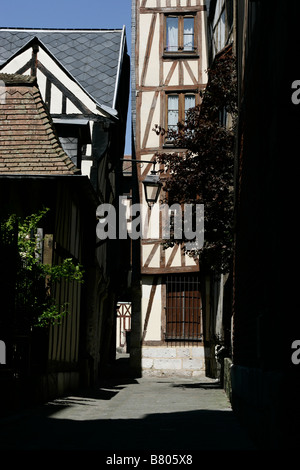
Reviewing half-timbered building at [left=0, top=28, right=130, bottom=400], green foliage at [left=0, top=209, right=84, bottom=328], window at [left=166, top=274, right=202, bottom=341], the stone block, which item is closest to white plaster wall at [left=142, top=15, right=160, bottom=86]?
half-timbered building at [left=0, top=28, right=130, bottom=400]

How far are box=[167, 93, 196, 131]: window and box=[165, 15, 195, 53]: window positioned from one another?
4.73 feet

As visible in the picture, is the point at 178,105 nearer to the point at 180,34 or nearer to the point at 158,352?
the point at 180,34

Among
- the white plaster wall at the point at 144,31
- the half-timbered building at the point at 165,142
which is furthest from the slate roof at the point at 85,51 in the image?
the half-timbered building at the point at 165,142

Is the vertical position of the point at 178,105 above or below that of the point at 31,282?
above

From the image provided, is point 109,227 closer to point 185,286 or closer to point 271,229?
point 185,286

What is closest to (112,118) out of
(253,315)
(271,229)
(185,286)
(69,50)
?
(69,50)

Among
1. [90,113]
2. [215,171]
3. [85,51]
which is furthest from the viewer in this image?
[85,51]

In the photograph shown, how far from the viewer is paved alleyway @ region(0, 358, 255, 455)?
628 centimetres

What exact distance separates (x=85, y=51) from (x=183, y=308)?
7.90m

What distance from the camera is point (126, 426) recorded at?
8055 millimetres

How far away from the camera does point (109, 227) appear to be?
61.6 feet

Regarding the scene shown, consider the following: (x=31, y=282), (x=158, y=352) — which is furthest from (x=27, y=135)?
(x=158, y=352)

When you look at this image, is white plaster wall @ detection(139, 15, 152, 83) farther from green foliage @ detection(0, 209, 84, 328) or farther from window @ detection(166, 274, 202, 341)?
green foliage @ detection(0, 209, 84, 328)

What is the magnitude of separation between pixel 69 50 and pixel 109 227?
17.6ft
